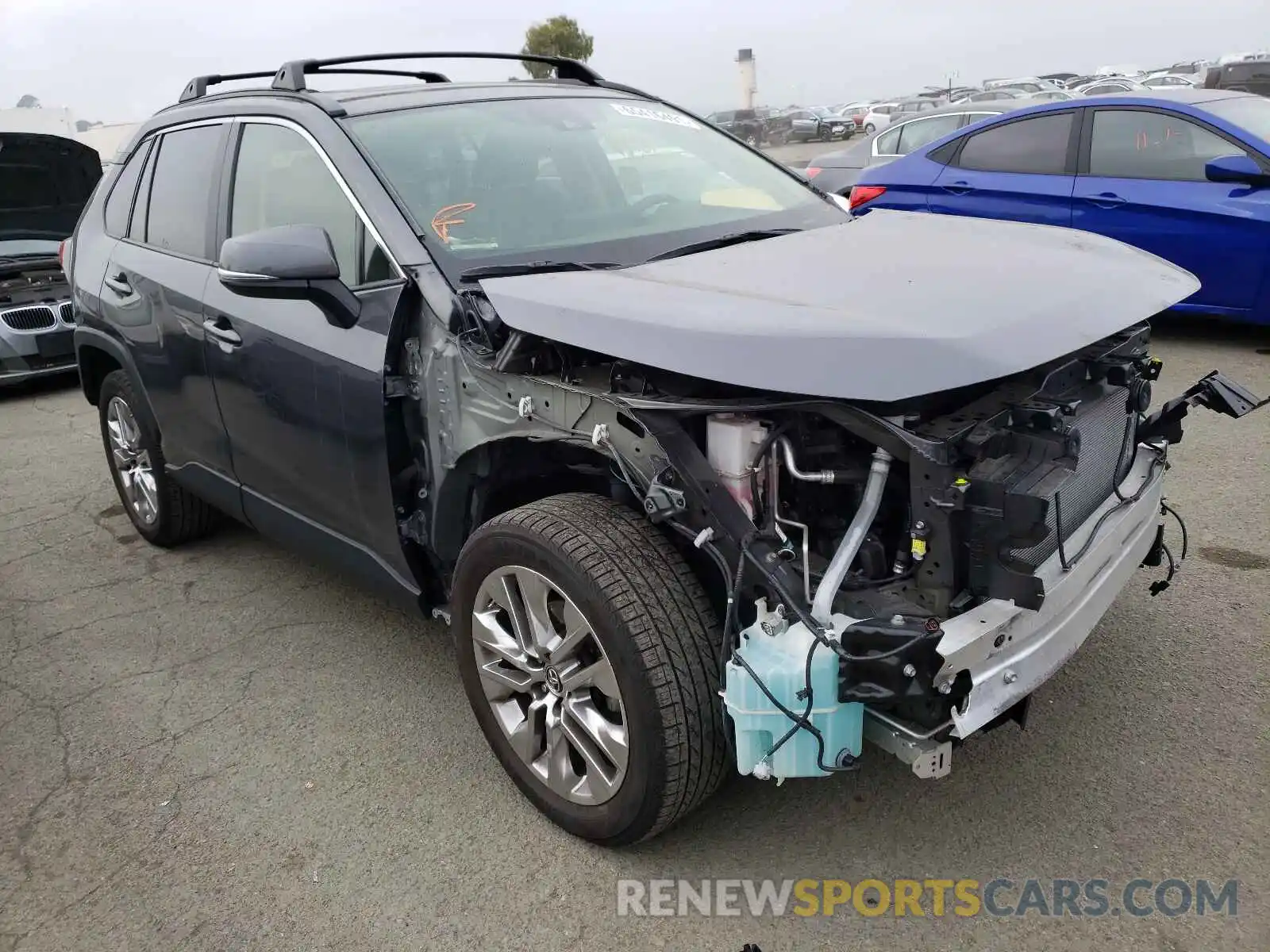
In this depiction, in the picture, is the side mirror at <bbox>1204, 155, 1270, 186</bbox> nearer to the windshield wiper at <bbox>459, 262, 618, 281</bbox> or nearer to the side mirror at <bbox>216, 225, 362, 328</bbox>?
the windshield wiper at <bbox>459, 262, 618, 281</bbox>

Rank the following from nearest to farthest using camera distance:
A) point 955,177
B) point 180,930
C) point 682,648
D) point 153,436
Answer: point 682,648
point 180,930
point 153,436
point 955,177

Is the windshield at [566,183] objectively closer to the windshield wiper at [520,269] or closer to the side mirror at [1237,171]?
the windshield wiper at [520,269]

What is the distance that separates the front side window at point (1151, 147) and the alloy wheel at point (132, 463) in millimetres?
6031

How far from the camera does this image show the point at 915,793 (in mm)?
2678

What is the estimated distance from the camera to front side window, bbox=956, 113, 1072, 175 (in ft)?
22.4

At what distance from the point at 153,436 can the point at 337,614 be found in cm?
120

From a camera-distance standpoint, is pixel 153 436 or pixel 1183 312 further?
pixel 1183 312

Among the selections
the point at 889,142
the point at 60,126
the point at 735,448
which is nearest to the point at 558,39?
the point at 60,126

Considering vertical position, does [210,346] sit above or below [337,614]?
above

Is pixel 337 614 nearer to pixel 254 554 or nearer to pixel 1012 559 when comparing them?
pixel 254 554

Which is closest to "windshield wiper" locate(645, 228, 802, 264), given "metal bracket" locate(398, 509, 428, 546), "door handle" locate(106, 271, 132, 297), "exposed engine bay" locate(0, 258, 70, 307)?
"metal bracket" locate(398, 509, 428, 546)

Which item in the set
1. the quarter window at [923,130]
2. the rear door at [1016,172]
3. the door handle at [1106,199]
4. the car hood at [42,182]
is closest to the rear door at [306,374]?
the rear door at [1016,172]

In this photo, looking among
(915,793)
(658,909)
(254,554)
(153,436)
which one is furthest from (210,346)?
(915,793)

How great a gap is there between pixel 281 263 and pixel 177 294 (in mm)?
1273
